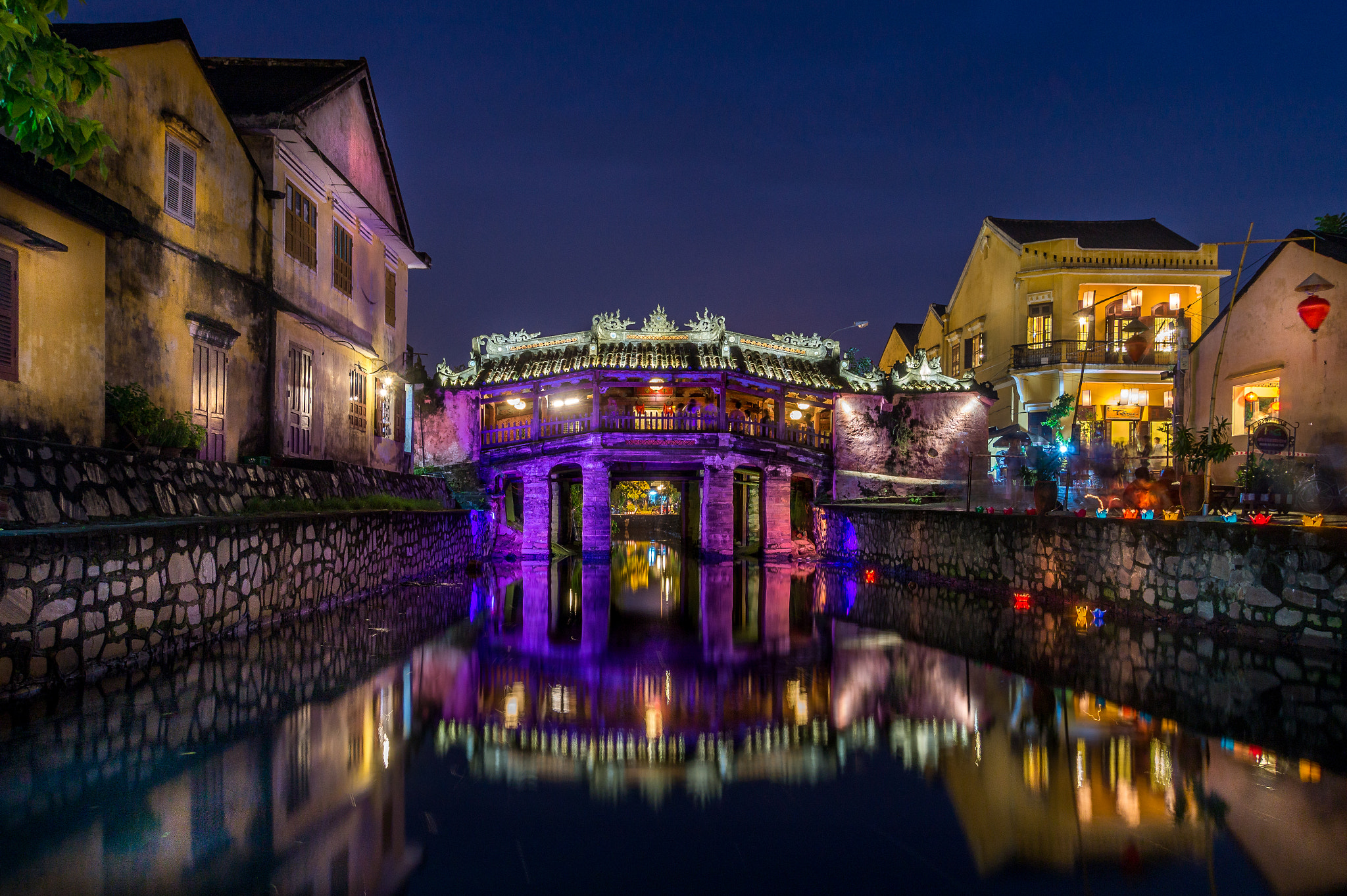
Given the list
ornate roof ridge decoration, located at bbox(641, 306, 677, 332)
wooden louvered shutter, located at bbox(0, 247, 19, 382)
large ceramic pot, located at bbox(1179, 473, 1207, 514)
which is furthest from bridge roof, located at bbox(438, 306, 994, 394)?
wooden louvered shutter, located at bbox(0, 247, 19, 382)

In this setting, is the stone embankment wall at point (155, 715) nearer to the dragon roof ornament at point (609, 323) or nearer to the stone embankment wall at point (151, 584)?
the stone embankment wall at point (151, 584)

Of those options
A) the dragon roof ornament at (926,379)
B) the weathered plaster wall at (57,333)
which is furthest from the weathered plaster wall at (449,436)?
the weathered plaster wall at (57,333)

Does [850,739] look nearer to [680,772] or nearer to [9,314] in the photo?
[680,772]

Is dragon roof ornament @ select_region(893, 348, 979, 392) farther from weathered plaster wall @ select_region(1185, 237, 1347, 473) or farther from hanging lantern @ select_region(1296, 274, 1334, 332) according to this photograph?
hanging lantern @ select_region(1296, 274, 1334, 332)

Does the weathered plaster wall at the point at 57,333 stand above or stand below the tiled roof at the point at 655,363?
below

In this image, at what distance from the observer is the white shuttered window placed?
12844 millimetres

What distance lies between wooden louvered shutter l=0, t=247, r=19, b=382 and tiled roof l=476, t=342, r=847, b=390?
61.7 ft

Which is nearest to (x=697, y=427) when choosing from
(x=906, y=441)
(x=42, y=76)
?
(x=906, y=441)

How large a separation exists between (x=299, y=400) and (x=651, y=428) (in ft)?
41.2

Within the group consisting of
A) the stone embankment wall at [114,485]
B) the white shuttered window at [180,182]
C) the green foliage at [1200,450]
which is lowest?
the stone embankment wall at [114,485]

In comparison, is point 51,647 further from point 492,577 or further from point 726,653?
point 492,577

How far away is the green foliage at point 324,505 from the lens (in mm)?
11172

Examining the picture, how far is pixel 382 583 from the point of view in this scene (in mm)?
14898

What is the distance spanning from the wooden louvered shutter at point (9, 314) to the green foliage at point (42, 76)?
10.2 ft
